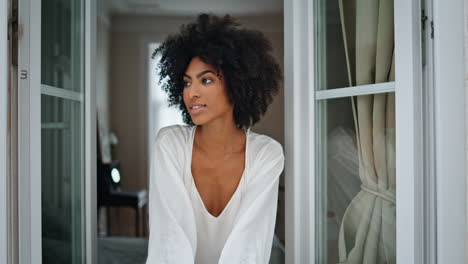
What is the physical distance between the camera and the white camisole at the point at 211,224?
154cm

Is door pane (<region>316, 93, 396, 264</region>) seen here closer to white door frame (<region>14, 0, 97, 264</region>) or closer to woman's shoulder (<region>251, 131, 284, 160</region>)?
woman's shoulder (<region>251, 131, 284, 160</region>)

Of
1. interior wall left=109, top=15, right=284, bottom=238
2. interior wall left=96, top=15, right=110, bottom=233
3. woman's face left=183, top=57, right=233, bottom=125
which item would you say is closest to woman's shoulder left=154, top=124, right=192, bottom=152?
woman's face left=183, top=57, right=233, bottom=125

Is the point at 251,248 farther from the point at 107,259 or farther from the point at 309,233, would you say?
the point at 107,259

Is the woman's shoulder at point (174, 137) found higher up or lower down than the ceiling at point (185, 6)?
lower down

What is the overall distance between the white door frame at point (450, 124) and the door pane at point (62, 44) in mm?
1430

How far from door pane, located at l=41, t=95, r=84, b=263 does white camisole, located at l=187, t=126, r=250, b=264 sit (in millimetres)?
588

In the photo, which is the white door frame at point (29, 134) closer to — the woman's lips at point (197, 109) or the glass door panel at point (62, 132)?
the glass door panel at point (62, 132)

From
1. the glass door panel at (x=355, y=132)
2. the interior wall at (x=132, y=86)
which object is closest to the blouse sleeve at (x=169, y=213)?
the glass door panel at (x=355, y=132)

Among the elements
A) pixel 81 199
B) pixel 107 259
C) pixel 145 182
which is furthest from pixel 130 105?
pixel 81 199

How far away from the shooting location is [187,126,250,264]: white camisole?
60.6 inches

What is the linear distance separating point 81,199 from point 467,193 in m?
1.54

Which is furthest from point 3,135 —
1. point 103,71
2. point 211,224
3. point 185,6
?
point 185,6

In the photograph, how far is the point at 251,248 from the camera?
144 cm

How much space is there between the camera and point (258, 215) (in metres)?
1.46
